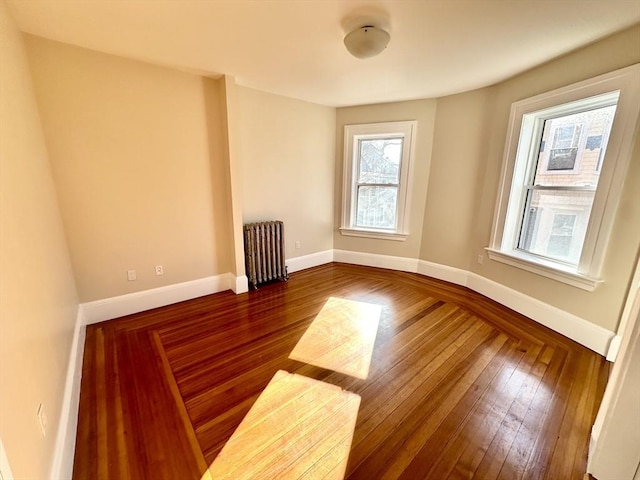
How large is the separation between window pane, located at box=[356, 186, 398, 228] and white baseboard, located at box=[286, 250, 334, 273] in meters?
0.74

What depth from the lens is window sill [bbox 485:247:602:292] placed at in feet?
7.22

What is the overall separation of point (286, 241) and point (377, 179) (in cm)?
167

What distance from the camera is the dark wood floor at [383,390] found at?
1332mm

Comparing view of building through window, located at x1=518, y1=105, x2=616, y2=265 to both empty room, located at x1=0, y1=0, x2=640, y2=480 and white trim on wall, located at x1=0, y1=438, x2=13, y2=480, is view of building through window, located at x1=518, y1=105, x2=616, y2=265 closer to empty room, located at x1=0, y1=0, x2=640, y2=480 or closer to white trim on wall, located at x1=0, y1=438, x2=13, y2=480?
empty room, located at x1=0, y1=0, x2=640, y2=480

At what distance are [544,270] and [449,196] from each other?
1363 mm

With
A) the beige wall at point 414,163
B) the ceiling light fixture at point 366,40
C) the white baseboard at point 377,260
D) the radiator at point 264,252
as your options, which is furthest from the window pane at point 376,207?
the ceiling light fixture at point 366,40

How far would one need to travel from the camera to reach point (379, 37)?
70.9 inches

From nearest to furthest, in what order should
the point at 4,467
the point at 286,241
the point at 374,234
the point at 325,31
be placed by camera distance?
the point at 4,467 < the point at 325,31 < the point at 286,241 < the point at 374,234

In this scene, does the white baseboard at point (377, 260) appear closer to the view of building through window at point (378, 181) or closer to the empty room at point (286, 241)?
the empty room at point (286, 241)

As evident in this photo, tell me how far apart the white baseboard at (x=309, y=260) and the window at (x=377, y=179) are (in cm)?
51

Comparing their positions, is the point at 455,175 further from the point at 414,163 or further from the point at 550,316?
the point at 550,316

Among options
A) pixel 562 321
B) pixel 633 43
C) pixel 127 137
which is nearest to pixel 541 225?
pixel 562 321

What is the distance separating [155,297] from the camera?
281cm

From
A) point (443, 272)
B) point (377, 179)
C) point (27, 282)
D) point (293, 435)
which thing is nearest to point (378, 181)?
point (377, 179)
